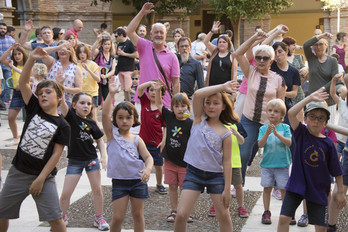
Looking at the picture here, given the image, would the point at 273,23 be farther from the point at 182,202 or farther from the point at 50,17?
the point at 182,202

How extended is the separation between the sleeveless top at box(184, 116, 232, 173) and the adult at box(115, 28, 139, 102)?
7856mm

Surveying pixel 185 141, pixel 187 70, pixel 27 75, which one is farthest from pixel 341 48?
pixel 27 75

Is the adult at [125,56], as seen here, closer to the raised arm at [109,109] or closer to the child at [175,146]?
the child at [175,146]

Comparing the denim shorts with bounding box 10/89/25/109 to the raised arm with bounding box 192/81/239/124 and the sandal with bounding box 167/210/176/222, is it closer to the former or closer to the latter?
the sandal with bounding box 167/210/176/222

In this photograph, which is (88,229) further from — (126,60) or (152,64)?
(126,60)

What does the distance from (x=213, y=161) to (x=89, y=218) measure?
1955mm

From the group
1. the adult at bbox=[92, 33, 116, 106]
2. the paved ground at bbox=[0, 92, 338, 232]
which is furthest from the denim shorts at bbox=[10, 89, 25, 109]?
the paved ground at bbox=[0, 92, 338, 232]

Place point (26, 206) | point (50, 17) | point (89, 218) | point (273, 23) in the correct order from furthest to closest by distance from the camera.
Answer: point (273, 23) → point (50, 17) → point (26, 206) → point (89, 218)

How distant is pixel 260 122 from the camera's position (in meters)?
5.96

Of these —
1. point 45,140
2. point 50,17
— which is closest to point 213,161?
point 45,140

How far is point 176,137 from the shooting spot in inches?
223

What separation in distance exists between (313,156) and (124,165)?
5.34 feet

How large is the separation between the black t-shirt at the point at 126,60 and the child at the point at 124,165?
25.2ft

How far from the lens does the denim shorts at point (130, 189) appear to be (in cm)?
468
